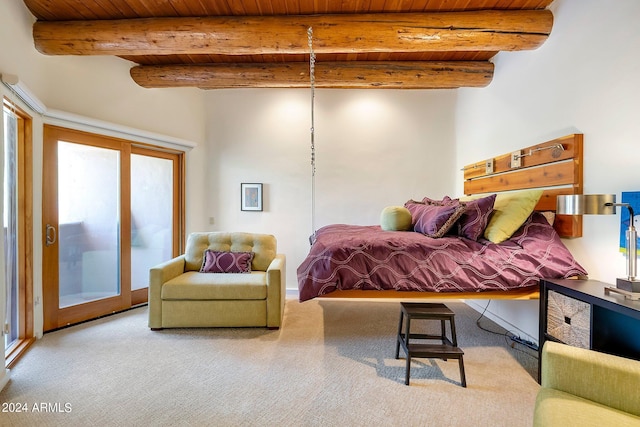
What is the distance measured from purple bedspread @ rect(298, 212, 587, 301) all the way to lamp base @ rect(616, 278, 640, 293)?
0.37 meters

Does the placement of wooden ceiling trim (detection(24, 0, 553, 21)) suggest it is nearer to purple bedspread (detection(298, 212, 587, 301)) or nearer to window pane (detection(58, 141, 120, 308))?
window pane (detection(58, 141, 120, 308))

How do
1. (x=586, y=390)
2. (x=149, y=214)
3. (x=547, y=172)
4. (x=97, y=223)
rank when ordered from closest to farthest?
1. (x=586, y=390)
2. (x=547, y=172)
3. (x=97, y=223)
4. (x=149, y=214)

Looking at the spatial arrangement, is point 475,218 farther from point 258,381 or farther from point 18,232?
point 18,232

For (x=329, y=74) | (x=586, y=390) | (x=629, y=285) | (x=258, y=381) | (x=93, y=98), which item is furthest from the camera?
(x=329, y=74)

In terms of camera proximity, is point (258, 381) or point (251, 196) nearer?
point (258, 381)

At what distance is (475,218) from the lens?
2312 millimetres

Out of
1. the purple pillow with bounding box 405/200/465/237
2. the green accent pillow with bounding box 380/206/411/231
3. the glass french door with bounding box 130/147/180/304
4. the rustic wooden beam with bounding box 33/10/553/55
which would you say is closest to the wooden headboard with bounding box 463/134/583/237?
the purple pillow with bounding box 405/200/465/237

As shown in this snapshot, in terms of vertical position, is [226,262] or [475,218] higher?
[475,218]

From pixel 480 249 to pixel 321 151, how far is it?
8.49 ft

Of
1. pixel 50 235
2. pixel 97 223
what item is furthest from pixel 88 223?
pixel 50 235

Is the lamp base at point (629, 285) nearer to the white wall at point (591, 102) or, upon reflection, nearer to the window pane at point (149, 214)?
the white wall at point (591, 102)

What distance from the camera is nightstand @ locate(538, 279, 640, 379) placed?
1615mm

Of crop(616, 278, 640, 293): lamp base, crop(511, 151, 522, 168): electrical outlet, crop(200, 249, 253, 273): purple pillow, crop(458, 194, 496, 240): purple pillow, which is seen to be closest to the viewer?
crop(616, 278, 640, 293): lamp base

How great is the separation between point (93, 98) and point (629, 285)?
467 cm
